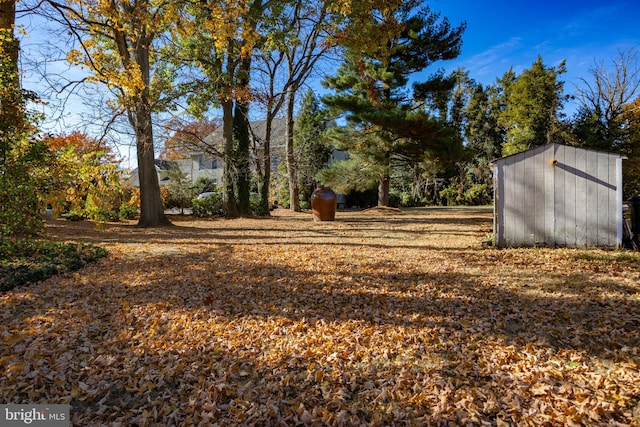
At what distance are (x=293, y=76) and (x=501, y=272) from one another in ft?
46.0

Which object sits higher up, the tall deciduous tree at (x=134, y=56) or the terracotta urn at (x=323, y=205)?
the tall deciduous tree at (x=134, y=56)

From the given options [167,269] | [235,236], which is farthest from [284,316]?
[235,236]

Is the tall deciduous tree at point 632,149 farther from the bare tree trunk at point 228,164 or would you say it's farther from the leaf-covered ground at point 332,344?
the bare tree trunk at point 228,164

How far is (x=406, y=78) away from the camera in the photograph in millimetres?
16844

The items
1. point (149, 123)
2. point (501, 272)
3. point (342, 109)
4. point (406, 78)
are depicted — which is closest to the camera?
point (501, 272)

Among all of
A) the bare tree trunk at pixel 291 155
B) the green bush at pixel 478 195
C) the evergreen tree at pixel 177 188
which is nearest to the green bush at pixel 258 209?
the bare tree trunk at pixel 291 155

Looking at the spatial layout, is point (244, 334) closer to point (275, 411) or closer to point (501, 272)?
point (275, 411)

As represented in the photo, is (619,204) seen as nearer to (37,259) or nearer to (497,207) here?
(497,207)

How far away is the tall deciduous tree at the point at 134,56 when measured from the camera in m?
8.13

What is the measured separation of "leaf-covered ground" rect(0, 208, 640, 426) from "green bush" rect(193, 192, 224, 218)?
11.3 metres

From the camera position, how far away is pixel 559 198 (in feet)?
23.0

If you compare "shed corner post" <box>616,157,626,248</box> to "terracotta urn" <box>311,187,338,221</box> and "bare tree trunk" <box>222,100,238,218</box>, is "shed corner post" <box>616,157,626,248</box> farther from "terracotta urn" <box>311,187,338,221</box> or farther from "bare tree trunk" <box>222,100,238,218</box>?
"bare tree trunk" <box>222,100,238,218</box>

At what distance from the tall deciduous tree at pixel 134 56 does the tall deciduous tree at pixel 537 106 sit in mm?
21164

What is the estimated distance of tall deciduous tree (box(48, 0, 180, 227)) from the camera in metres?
8.13
